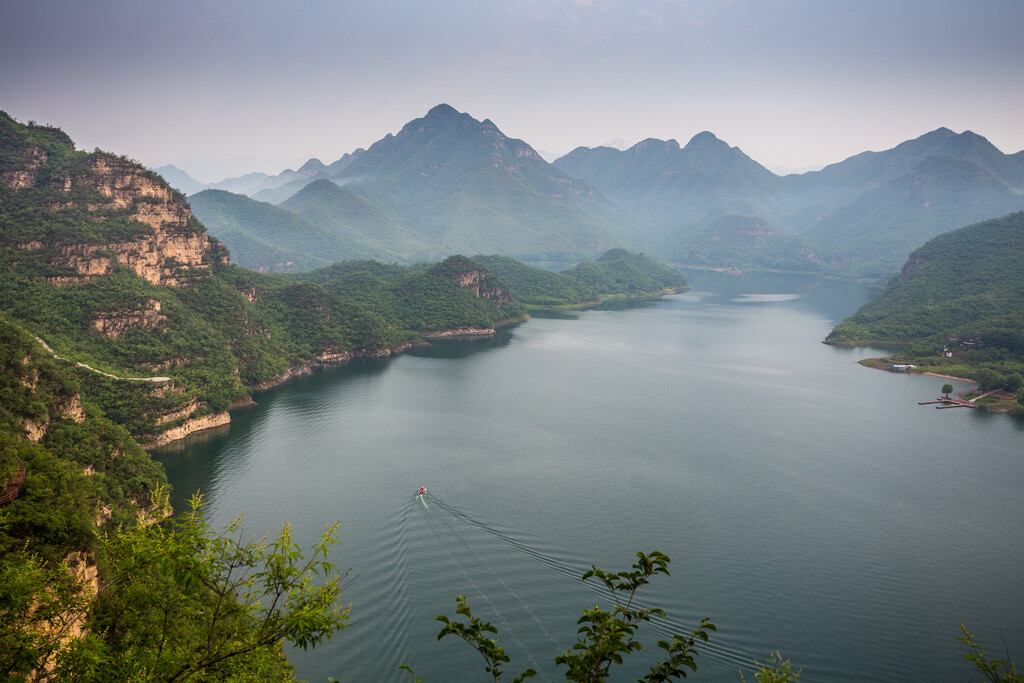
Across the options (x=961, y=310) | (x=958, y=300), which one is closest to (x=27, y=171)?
(x=961, y=310)

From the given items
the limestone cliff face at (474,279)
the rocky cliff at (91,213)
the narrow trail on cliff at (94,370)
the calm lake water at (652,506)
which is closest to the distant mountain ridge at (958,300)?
the calm lake water at (652,506)

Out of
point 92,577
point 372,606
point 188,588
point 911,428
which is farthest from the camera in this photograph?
point 911,428

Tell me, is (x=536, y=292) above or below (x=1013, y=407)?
above

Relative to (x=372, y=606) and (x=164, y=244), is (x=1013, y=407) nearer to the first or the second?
(x=372, y=606)

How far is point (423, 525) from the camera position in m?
39.4

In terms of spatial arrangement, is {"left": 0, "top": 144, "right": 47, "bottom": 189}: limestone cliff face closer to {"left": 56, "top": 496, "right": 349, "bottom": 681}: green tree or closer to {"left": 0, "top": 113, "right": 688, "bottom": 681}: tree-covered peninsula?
{"left": 0, "top": 113, "right": 688, "bottom": 681}: tree-covered peninsula

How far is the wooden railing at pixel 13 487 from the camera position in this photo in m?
24.1

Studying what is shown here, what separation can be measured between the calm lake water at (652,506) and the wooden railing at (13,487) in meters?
14.7

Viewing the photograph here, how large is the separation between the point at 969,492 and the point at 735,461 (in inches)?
686

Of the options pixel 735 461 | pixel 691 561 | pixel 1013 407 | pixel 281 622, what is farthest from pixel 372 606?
pixel 1013 407

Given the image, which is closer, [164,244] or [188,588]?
[188,588]

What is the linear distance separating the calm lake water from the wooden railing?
1466 cm

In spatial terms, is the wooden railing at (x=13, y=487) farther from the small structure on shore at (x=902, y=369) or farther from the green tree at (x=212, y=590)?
the small structure on shore at (x=902, y=369)

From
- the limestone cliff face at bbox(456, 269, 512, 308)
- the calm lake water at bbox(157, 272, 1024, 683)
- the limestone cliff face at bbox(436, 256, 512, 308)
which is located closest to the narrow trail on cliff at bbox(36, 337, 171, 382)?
the calm lake water at bbox(157, 272, 1024, 683)
